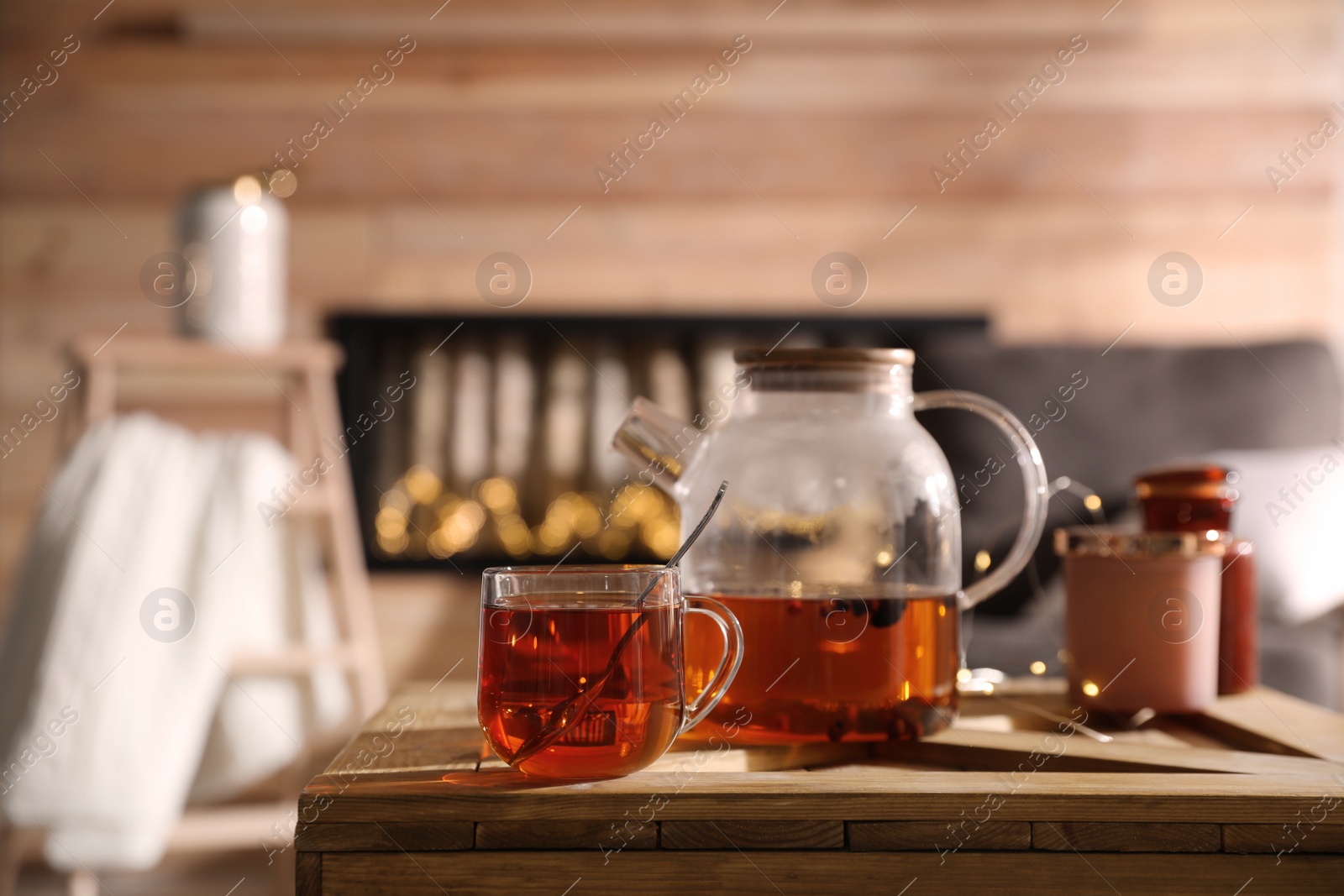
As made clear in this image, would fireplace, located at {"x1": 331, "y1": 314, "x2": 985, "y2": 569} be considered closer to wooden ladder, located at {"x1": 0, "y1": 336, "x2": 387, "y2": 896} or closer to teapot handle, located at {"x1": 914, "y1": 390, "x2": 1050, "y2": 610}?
wooden ladder, located at {"x1": 0, "y1": 336, "x2": 387, "y2": 896}

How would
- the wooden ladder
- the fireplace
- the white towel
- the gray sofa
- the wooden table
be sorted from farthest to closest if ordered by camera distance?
the fireplace → the gray sofa → the wooden ladder → the white towel → the wooden table

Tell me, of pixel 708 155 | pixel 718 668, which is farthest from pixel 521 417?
pixel 718 668

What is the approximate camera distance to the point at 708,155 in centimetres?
236

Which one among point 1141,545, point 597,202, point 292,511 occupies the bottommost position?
point 292,511

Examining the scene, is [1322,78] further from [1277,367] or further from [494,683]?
[494,683]

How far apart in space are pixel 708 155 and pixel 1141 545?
184 cm

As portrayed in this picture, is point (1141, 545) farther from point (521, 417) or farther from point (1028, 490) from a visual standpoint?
point (521, 417)

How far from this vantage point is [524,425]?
232 cm

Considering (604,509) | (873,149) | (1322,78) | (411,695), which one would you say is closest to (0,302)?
(604,509)

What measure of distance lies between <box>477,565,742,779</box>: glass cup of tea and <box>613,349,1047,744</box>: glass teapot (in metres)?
0.08

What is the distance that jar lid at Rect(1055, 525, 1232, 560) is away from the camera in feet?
2.17

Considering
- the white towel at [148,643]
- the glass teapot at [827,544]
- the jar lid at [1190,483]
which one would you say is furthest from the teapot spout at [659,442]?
the white towel at [148,643]

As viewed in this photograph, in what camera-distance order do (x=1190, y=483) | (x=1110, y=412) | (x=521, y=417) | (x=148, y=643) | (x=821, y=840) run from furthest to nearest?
(x=521, y=417) → (x=1110, y=412) → (x=148, y=643) → (x=1190, y=483) → (x=821, y=840)

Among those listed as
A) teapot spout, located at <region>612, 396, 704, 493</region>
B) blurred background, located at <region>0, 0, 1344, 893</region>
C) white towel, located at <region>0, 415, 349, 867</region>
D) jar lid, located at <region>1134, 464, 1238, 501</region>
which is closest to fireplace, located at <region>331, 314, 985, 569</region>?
blurred background, located at <region>0, 0, 1344, 893</region>
